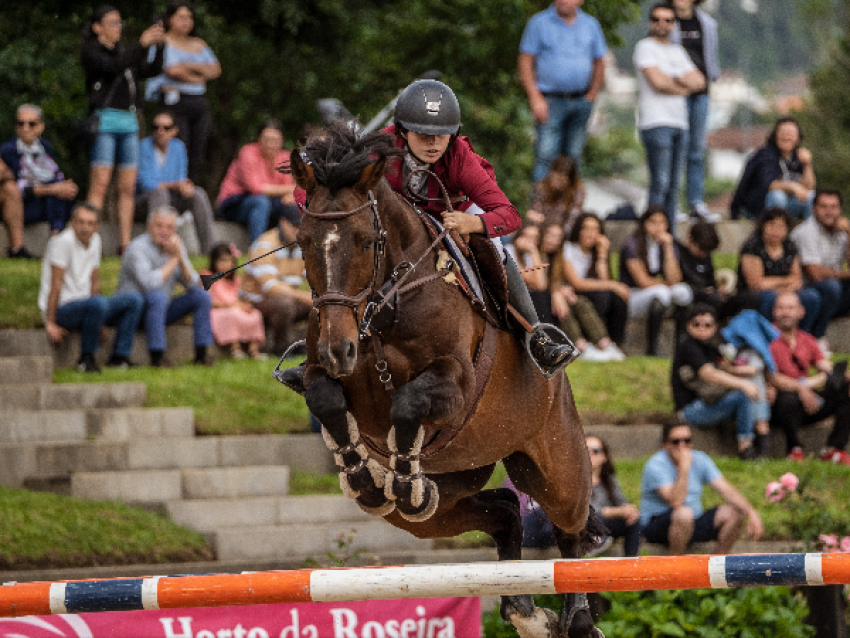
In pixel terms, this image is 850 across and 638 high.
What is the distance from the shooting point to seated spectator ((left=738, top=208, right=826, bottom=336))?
44.3 ft

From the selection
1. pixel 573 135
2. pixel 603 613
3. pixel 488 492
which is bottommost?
pixel 603 613

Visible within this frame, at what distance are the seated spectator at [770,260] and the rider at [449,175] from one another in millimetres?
7148

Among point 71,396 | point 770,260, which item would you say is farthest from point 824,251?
point 71,396

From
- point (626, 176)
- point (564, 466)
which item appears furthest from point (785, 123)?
point (626, 176)

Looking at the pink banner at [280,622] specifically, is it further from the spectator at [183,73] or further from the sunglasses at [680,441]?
the spectator at [183,73]

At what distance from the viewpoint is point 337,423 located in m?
5.97

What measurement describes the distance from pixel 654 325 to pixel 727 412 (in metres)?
1.67

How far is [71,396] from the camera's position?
1124 centimetres

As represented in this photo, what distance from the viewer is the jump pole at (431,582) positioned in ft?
18.1

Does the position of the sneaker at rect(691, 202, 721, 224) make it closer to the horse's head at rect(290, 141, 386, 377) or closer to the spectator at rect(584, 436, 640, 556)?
the spectator at rect(584, 436, 640, 556)

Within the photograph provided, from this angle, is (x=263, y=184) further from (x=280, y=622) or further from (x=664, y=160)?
(x=280, y=622)

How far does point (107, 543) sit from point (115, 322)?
2.77 m

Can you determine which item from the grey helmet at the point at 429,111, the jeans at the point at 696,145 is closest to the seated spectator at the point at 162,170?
the jeans at the point at 696,145

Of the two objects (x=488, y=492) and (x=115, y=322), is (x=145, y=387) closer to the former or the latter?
(x=115, y=322)
